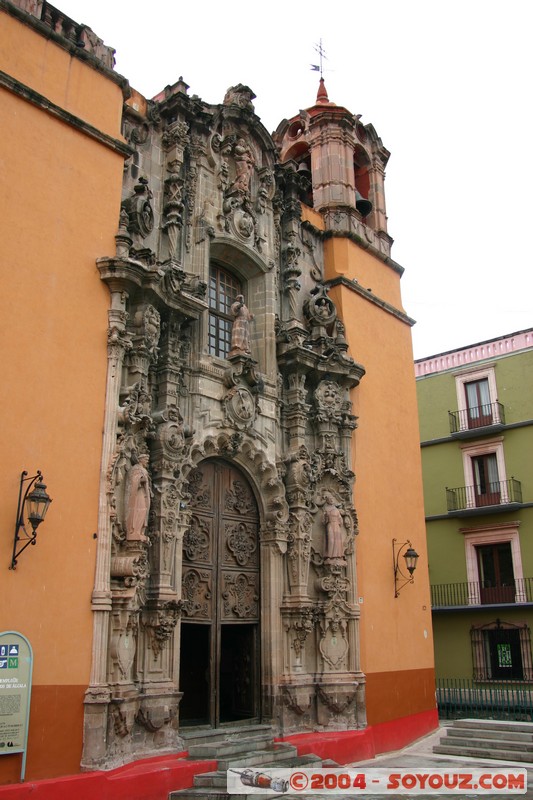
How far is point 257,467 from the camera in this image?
13.5 m

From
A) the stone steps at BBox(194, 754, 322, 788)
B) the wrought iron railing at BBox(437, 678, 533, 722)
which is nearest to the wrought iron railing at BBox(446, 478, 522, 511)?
the wrought iron railing at BBox(437, 678, 533, 722)

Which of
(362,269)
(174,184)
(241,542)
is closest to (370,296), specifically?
(362,269)

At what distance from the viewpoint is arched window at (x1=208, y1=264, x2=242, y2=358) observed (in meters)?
13.8

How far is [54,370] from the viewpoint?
399 inches

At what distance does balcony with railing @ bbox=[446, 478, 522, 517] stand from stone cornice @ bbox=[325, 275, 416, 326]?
709 centimetres

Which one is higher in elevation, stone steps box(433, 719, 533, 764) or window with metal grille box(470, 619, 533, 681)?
window with metal grille box(470, 619, 533, 681)

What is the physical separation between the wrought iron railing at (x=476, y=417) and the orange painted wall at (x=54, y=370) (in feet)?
50.3

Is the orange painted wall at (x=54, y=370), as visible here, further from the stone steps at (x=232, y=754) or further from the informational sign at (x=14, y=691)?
the stone steps at (x=232, y=754)

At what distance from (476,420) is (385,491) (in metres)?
8.90

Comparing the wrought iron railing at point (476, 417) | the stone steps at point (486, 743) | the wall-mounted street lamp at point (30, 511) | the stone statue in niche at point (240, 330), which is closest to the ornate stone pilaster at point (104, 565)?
the wall-mounted street lamp at point (30, 511)

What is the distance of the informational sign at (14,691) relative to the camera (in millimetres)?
8543

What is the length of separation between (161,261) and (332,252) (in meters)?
5.37

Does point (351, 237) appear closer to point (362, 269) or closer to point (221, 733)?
point (362, 269)

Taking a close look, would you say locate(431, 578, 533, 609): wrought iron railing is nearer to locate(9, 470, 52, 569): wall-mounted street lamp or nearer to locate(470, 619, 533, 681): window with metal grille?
locate(470, 619, 533, 681): window with metal grille
